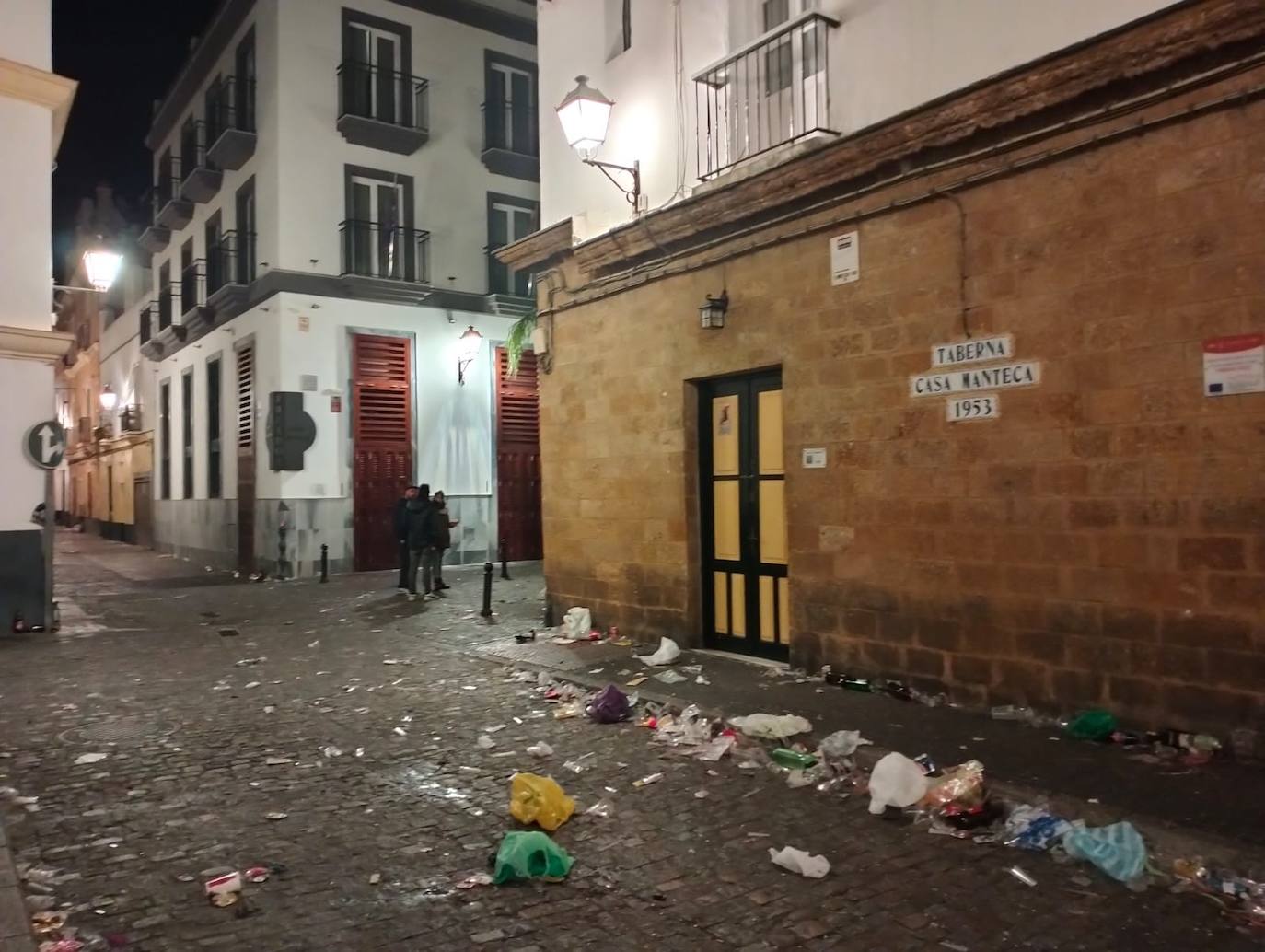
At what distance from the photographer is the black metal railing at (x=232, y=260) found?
19.9 metres

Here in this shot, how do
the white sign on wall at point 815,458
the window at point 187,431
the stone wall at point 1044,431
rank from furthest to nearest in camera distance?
the window at point 187,431, the white sign on wall at point 815,458, the stone wall at point 1044,431

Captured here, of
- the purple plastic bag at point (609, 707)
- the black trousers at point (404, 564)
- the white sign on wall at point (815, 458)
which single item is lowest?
the purple plastic bag at point (609, 707)

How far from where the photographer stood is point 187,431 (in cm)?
2472

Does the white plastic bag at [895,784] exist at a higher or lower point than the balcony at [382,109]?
lower

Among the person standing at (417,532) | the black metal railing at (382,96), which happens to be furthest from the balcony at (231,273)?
the person standing at (417,532)

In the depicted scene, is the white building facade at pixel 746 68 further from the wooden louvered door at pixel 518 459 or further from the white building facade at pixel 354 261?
the wooden louvered door at pixel 518 459

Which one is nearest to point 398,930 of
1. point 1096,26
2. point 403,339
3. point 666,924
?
point 666,924

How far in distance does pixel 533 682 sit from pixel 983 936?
5520mm

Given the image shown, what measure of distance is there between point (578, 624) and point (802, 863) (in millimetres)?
6304

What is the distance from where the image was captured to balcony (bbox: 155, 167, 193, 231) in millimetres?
23688

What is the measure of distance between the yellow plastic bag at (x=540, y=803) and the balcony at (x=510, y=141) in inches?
700

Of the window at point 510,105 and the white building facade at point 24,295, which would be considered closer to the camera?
the white building facade at point 24,295

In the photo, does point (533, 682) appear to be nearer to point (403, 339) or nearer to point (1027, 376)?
point (1027, 376)

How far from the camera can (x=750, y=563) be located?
9.04 meters
